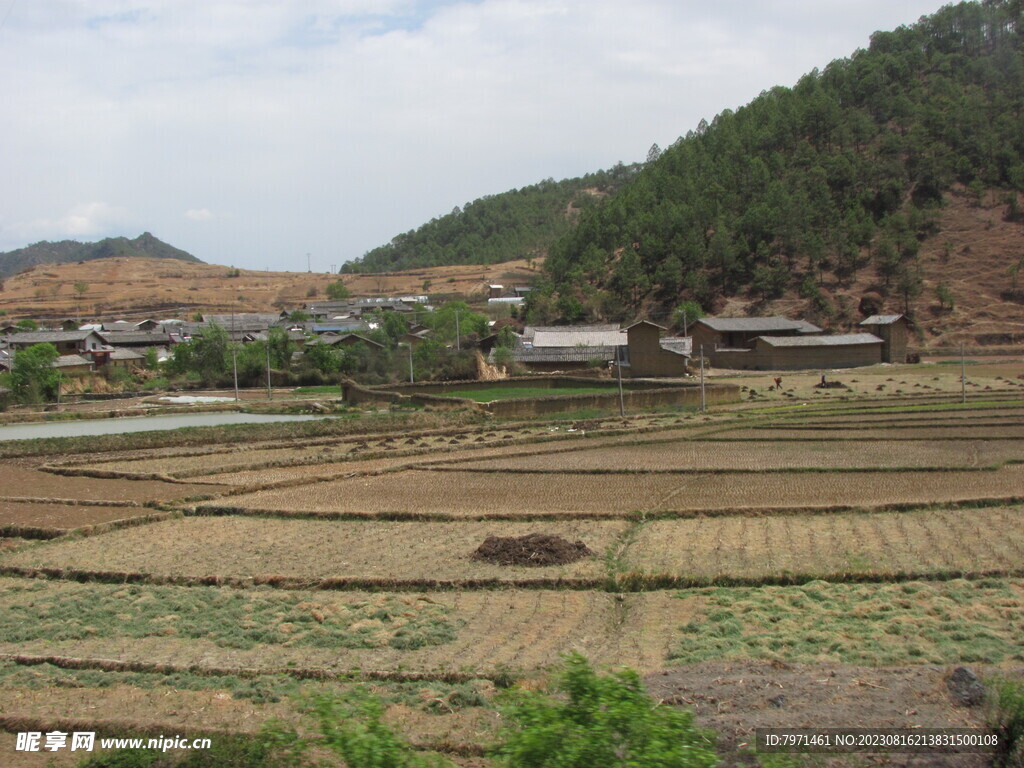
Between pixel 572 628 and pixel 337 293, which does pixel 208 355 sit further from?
pixel 337 293

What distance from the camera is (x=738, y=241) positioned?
76.2 m

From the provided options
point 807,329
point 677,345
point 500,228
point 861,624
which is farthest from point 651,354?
point 500,228

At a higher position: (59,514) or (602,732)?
(602,732)

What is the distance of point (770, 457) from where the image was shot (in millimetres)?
23234

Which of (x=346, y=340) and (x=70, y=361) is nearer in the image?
(x=70, y=361)

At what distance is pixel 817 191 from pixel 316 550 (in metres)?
73.7

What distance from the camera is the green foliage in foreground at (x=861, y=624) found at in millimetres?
9117

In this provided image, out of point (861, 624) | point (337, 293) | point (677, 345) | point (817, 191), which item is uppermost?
point (817, 191)

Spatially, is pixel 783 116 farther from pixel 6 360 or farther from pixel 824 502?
pixel 824 502

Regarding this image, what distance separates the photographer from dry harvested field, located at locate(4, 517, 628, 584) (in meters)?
13.2

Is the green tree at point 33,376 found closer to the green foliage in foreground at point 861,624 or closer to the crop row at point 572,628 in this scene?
the crop row at point 572,628

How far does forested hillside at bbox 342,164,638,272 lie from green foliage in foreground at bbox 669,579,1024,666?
124 metres

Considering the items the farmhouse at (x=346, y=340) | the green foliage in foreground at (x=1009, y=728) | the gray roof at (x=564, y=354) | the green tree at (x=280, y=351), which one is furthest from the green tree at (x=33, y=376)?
the green foliage in foreground at (x=1009, y=728)

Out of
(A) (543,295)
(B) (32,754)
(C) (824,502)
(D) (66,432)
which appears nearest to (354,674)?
(B) (32,754)
